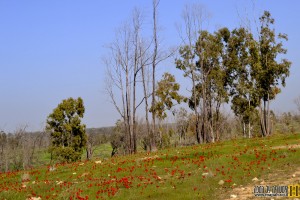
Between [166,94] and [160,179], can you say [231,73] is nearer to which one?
[166,94]

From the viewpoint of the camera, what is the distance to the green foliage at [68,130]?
43562mm

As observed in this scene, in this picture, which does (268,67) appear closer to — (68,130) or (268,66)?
(268,66)

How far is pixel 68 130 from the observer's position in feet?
146

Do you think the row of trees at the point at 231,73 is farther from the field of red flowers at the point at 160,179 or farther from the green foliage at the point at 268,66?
the field of red flowers at the point at 160,179

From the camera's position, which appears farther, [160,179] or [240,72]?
[240,72]

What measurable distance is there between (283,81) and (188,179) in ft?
95.0

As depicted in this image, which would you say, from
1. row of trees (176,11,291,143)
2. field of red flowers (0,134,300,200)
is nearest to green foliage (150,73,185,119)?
row of trees (176,11,291,143)

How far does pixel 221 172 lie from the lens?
15.8 meters

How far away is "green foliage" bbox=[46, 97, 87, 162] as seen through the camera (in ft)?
143

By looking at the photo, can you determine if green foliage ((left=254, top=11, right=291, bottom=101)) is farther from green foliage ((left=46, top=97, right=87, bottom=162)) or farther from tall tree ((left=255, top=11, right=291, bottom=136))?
green foliage ((left=46, top=97, right=87, bottom=162))

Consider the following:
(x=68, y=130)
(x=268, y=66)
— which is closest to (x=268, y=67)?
(x=268, y=66)

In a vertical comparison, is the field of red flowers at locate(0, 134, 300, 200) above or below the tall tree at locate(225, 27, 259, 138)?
below

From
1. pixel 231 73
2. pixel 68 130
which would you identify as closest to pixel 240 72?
pixel 231 73

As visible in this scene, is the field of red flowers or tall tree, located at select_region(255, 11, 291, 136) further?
tall tree, located at select_region(255, 11, 291, 136)
